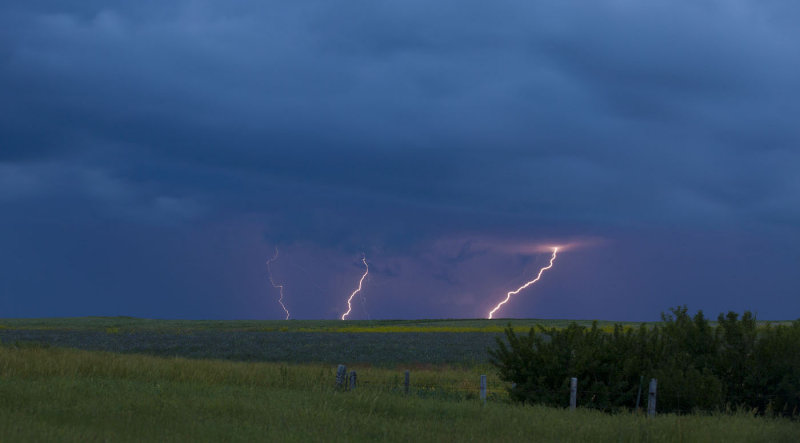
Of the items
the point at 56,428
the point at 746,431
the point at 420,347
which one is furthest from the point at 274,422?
the point at 420,347

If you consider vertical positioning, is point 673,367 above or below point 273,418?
above

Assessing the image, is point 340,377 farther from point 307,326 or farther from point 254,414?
point 307,326

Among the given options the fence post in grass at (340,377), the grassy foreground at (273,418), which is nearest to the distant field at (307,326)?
the fence post in grass at (340,377)

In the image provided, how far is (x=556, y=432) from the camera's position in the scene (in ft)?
47.3

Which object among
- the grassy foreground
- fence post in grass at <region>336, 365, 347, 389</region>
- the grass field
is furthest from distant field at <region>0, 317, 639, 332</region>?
the grassy foreground

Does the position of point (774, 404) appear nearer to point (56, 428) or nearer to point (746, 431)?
point (746, 431)

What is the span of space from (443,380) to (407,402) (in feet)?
39.9

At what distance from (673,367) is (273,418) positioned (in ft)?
42.1

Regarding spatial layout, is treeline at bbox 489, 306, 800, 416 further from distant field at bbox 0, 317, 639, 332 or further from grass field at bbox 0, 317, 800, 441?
distant field at bbox 0, 317, 639, 332

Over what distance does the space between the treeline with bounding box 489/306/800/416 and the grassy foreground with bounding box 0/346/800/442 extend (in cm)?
354

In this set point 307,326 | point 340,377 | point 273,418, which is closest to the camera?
point 273,418

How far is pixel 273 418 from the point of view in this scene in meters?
14.6

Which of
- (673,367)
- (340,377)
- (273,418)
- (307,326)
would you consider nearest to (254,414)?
(273,418)

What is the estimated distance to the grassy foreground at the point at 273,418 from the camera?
12.6 metres
